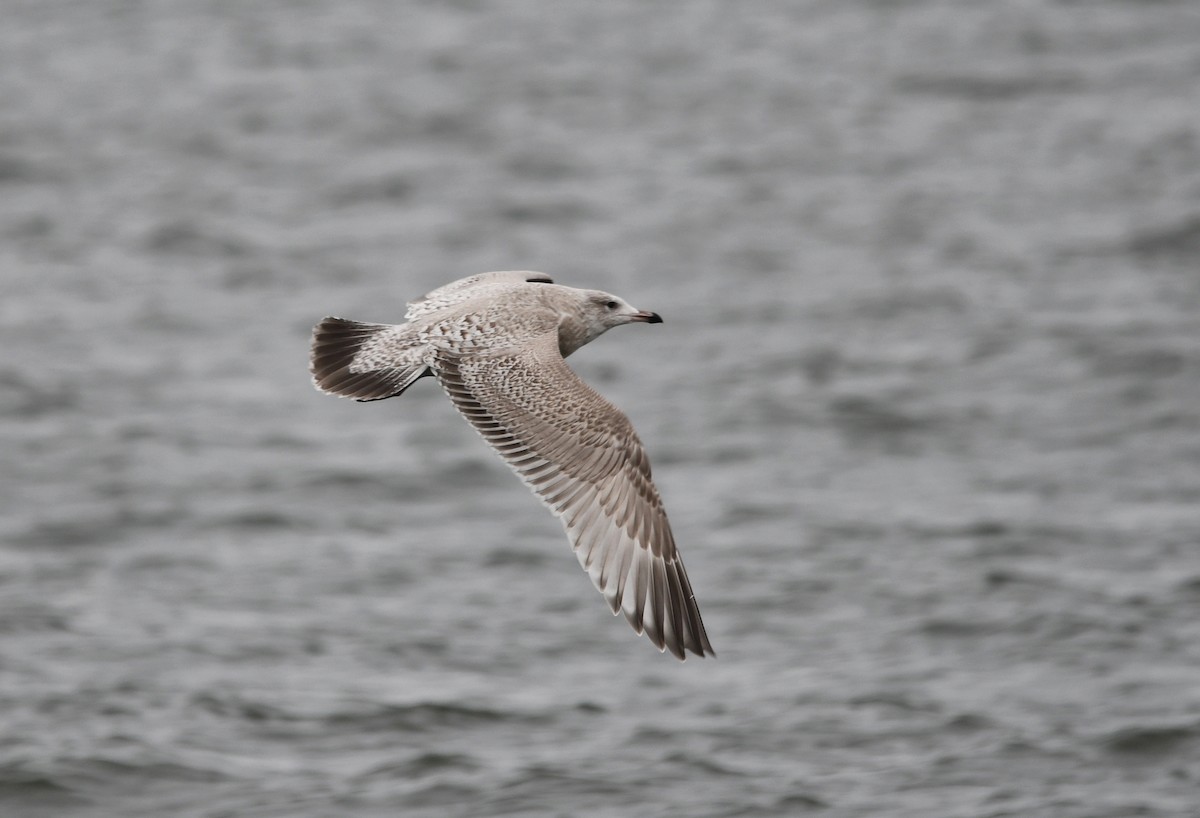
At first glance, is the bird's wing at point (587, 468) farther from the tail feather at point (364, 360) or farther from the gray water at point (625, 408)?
the gray water at point (625, 408)

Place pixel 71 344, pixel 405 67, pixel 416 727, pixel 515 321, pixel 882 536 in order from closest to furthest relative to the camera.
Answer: pixel 515 321 < pixel 416 727 < pixel 882 536 < pixel 71 344 < pixel 405 67

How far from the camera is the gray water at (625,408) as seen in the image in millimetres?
11281

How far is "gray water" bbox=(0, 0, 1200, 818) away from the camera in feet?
37.0

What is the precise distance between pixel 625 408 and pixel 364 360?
8.54 metres

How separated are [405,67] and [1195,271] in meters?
9.45

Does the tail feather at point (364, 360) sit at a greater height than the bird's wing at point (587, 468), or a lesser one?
greater

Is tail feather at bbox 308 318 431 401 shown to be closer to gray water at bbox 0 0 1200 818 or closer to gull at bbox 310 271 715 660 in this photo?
gull at bbox 310 271 715 660

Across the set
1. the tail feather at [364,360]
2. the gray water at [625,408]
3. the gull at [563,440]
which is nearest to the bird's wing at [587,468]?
the gull at [563,440]

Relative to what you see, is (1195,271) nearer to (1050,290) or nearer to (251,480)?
(1050,290)

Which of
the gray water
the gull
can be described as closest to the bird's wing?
the gull

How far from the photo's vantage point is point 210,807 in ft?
34.8

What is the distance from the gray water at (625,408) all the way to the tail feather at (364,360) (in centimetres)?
363

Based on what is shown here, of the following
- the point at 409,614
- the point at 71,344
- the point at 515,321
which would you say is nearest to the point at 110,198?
the point at 71,344

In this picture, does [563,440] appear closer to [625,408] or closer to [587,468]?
[587,468]
